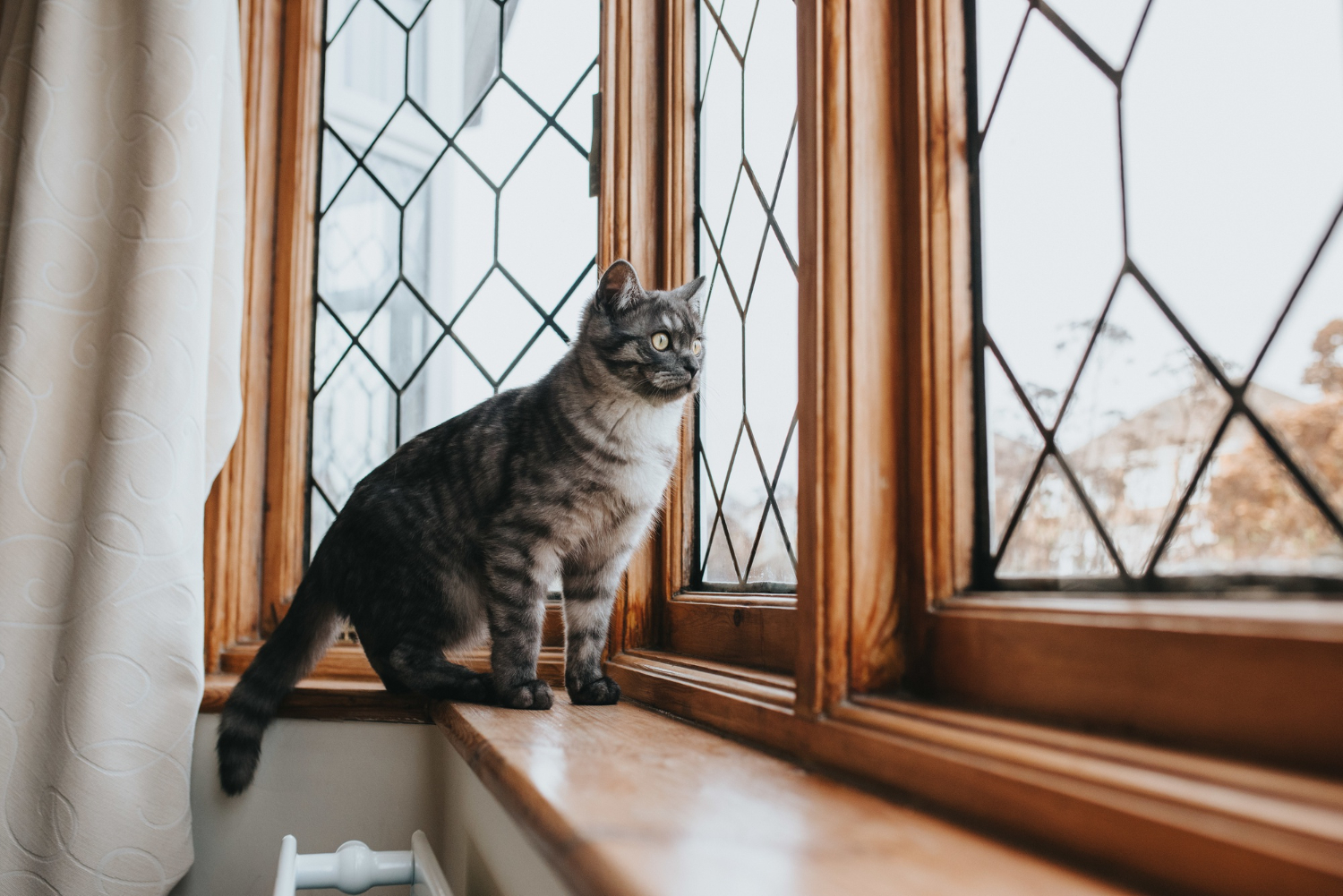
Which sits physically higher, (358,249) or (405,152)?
Result: (405,152)

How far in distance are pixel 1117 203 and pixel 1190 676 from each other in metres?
0.30

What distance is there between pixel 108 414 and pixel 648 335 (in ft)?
2.65

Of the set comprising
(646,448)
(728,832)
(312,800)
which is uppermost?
(646,448)

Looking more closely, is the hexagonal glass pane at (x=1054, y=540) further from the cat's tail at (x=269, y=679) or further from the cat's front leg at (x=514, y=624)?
the cat's tail at (x=269, y=679)

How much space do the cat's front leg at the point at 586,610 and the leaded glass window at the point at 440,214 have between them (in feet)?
1.54

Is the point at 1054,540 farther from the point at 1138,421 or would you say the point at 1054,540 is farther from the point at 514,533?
the point at 514,533

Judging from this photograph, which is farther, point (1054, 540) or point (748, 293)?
point (748, 293)

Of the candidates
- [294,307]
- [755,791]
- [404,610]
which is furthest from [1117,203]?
[294,307]

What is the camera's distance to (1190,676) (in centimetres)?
40

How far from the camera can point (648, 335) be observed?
3.81ft

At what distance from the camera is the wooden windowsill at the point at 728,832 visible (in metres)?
0.36

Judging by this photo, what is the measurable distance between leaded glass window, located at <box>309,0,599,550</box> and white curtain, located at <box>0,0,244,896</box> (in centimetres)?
29

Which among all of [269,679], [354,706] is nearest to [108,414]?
[269,679]

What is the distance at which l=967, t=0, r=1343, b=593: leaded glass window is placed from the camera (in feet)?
1.24
